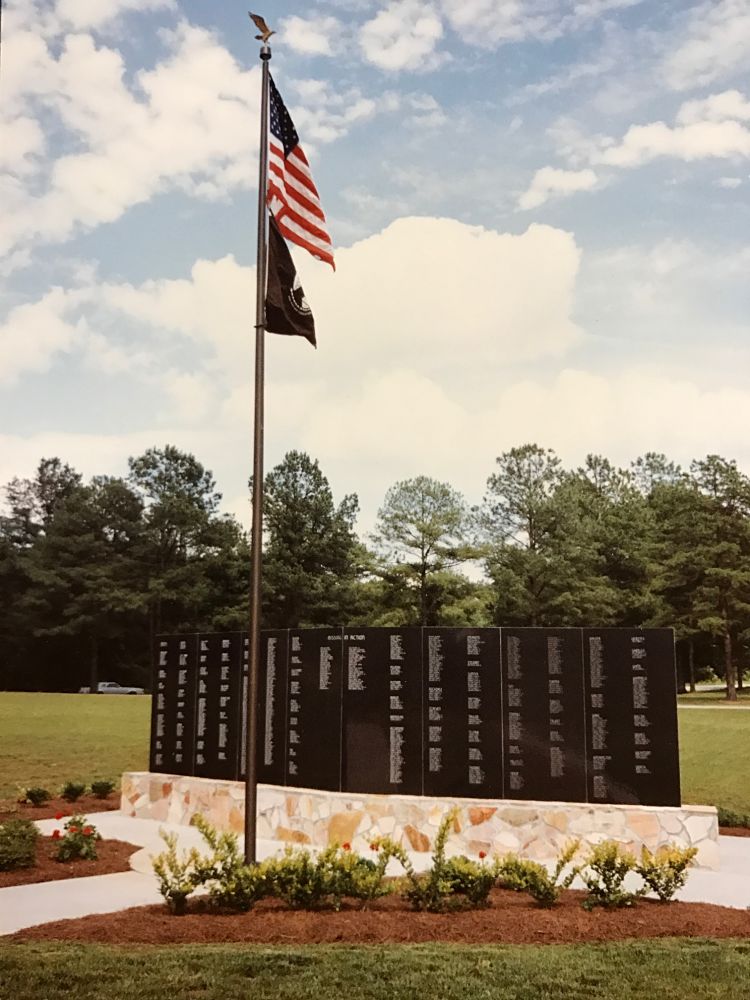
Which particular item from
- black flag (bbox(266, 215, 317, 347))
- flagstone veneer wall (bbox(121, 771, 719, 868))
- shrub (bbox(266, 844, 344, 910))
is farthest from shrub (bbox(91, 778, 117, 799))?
black flag (bbox(266, 215, 317, 347))

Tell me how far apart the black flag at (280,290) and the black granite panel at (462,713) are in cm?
474

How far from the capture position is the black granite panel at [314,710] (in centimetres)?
1302

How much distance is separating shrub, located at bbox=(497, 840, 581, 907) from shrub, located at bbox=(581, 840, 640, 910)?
0.64 feet

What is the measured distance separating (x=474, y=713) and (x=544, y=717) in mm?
938

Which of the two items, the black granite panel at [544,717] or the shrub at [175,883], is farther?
the black granite panel at [544,717]

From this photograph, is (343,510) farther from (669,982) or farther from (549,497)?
(669,982)

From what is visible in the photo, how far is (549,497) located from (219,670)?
35081 millimetres

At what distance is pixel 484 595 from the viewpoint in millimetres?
45562

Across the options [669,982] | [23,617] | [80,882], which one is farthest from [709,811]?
[23,617]

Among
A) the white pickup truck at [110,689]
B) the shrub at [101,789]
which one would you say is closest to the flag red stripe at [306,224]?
the shrub at [101,789]

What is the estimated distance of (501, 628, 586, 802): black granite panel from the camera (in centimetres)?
1191

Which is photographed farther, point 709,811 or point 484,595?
point 484,595

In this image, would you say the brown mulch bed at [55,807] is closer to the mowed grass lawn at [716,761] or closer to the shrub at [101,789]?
the shrub at [101,789]

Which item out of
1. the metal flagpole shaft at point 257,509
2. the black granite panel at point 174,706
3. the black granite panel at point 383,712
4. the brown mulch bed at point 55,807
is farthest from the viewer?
the black granite panel at point 174,706
